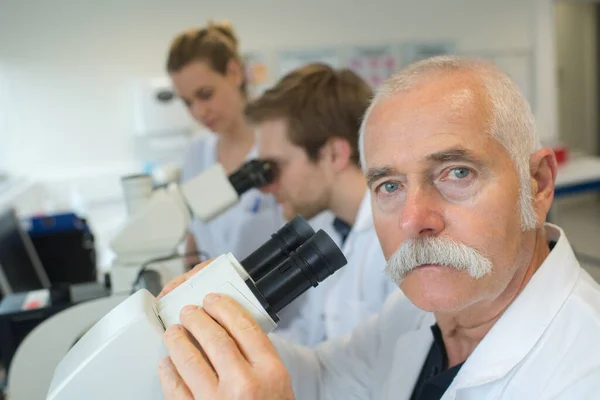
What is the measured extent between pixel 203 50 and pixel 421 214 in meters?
1.60

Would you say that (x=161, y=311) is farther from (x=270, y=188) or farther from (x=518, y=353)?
(x=270, y=188)

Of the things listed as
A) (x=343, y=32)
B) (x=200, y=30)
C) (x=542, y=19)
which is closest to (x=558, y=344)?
(x=200, y=30)

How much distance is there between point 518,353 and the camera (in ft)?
2.69

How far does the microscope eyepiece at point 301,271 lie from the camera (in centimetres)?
72

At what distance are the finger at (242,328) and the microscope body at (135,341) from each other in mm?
19

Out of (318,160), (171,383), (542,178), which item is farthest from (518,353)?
(318,160)

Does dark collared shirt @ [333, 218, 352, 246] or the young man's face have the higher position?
the young man's face

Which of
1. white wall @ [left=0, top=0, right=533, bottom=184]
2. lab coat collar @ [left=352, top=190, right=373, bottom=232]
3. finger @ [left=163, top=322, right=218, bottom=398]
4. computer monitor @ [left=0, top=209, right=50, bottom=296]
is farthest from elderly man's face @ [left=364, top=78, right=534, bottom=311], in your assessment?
white wall @ [left=0, top=0, right=533, bottom=184]

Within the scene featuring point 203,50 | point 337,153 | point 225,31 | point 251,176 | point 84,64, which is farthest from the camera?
point 84,64

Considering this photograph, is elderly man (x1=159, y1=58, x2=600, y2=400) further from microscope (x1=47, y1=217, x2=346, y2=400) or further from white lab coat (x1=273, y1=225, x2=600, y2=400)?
microscope (x1=47, y1=217, x2=346, y2=400)

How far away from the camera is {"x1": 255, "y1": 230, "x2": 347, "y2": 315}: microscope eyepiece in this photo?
0.72m

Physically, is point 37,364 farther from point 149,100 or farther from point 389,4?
point 389,4

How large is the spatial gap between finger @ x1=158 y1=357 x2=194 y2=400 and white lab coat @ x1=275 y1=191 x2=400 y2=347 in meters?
0.76

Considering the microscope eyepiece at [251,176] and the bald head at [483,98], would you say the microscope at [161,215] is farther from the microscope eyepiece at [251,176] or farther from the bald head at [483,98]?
the bald head at [483,98]
